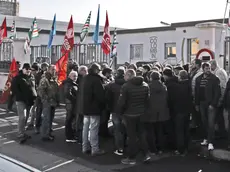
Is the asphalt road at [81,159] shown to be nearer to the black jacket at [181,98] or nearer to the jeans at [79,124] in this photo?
the jeans at [79,124]

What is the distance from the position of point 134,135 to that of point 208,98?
1.74 meters

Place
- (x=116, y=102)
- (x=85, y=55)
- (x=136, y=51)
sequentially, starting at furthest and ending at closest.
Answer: (x=136, y=51) → (x=85, y=55) → (x=116, y=102)

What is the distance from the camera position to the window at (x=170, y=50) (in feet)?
91.1

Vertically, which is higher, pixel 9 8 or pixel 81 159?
pixel 9 8

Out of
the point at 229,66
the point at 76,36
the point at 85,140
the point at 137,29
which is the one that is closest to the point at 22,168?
the point at 85,140

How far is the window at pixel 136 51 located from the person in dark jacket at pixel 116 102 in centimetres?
2139

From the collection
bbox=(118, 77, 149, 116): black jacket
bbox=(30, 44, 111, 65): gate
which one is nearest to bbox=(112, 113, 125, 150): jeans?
bbox=(118, 77, 149, 116): black jacket

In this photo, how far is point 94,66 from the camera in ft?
28.5

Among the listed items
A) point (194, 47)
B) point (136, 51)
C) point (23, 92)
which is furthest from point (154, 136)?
point (136, 51)

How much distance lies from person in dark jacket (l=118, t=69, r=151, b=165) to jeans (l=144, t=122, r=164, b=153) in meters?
0.29

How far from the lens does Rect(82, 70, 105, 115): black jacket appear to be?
8.59 m

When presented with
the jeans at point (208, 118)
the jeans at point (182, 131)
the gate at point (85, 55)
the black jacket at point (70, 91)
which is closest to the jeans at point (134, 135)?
the jeans at point (182, 131)

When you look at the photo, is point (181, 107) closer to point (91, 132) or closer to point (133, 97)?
point (133, 97)

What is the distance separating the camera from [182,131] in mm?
8570
